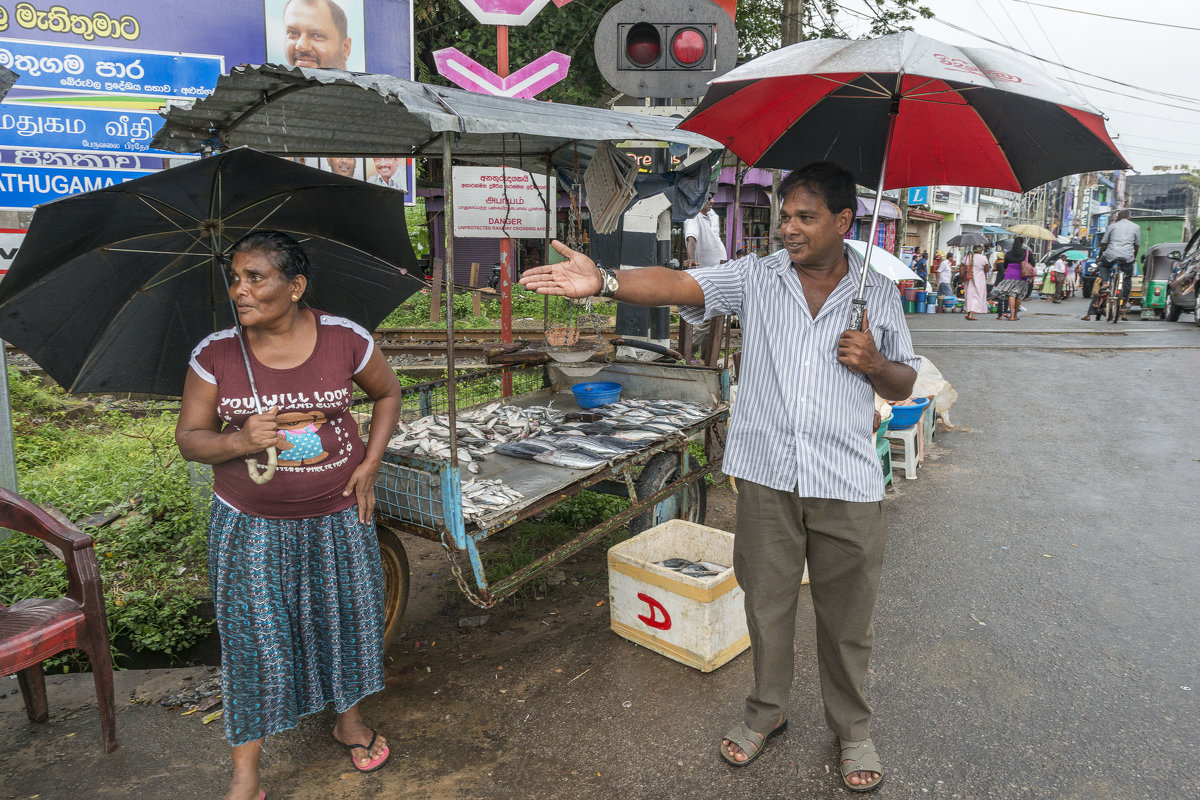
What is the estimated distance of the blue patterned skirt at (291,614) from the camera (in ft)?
8.67

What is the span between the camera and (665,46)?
20.3 feet

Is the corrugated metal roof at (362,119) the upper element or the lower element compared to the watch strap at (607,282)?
upper

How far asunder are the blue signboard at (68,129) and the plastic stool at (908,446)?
6.33 m

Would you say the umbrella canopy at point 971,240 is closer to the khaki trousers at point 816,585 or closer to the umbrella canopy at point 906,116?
the umbrella canopy at point 906,116

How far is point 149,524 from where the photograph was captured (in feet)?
16.4

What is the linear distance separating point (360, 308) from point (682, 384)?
248cm

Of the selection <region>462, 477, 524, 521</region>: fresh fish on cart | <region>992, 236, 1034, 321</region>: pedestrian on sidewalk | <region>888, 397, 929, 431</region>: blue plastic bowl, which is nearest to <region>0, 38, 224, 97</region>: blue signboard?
<region>462, 477, 524, 521</region>: fresh fish on cart

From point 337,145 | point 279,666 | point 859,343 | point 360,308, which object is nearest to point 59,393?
point 337,145

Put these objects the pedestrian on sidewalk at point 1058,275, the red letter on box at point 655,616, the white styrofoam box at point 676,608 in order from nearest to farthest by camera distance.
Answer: the white styrofoam box at point 676,608, the red letter on box at point 655,616, the pedestrian on sidewalk at point 1058,275

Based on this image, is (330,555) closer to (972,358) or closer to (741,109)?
(741,109)

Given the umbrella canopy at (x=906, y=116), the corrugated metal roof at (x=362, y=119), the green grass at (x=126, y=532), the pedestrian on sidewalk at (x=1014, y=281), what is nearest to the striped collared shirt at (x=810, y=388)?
the umbrella canopy at (x=906, y=116)

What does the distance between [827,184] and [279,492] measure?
7.01 feet

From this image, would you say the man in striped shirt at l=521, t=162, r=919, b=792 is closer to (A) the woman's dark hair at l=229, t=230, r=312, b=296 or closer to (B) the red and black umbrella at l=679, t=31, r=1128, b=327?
(B) the red and black umbrella at l=679, t=31, r=1128, b=327

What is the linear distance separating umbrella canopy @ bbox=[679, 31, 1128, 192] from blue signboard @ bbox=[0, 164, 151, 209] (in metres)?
4.04
